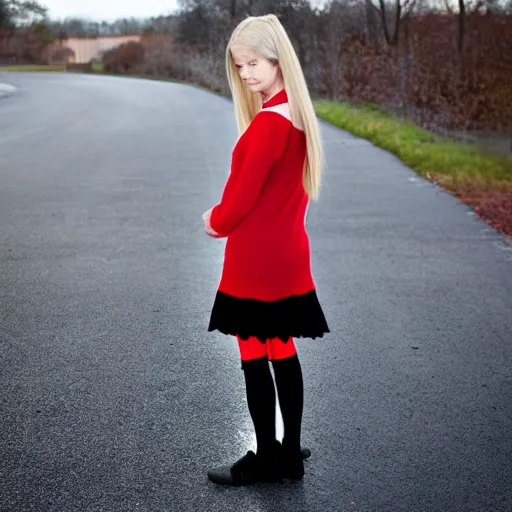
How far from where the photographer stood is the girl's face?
2721mm

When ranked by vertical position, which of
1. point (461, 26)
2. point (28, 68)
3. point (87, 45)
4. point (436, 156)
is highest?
point (87, 45)

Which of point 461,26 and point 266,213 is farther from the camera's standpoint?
point 461,26

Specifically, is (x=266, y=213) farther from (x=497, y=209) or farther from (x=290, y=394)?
(x=497, y=209)

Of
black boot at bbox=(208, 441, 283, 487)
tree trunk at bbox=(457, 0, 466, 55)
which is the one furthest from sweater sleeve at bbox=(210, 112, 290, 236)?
tree trunk at bbox=(457, 0, 466, 55)

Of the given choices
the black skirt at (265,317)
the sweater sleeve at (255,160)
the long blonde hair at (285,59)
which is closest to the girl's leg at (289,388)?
the black skirt at (265,317)

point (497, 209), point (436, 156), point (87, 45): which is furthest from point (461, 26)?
point (87, 45)

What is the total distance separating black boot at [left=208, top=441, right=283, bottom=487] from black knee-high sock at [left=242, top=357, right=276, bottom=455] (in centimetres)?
3

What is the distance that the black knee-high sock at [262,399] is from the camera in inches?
120

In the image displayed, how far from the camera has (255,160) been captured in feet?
8.73

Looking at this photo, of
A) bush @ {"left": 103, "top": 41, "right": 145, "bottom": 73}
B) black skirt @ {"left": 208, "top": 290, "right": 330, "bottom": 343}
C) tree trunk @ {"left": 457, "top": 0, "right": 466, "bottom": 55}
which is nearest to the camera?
black skirt @ {"left": 208, "top": 290, "right": 330, "bottom": 343}

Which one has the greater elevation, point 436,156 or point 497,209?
point 436,156

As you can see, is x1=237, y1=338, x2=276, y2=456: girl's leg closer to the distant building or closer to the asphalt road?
the asphalt road

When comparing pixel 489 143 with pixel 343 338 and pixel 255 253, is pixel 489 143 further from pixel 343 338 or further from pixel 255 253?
pixel 255 253

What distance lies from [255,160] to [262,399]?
0.97 meters
